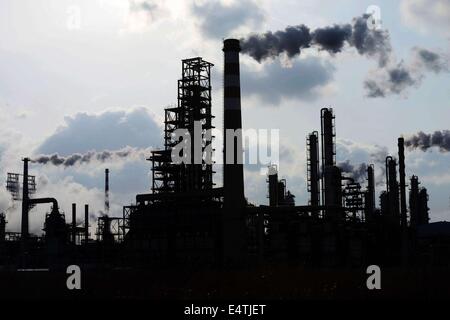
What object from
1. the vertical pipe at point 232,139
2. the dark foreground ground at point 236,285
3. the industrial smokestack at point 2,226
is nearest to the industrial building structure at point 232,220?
the vertical pipe at point 232,139

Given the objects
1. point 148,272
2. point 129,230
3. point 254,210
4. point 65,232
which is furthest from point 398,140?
point 65,232

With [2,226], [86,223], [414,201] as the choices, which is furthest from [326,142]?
[2,226]

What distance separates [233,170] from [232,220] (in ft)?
10.0

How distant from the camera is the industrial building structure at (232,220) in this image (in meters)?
40.2

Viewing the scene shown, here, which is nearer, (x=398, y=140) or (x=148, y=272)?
(x=148, y=272)

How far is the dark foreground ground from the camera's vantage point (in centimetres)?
2262

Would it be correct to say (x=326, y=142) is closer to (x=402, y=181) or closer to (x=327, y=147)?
(x=327, y=147)

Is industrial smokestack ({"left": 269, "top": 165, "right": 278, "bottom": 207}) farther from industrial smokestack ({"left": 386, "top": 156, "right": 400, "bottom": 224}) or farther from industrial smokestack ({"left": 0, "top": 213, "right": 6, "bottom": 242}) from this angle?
industrial smokestack ({"left": 0, "top": 213, "right": 6, "bottom": 242})

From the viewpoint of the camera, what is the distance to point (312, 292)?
23047mm

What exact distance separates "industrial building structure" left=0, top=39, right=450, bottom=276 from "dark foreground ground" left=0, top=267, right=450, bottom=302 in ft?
45.9

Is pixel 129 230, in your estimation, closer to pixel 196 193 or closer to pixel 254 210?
pixel 196 193

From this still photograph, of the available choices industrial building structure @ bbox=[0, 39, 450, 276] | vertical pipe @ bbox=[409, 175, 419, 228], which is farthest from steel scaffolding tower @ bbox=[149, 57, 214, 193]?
vertical pipe @ bbox=[409, 175, 419, 228]

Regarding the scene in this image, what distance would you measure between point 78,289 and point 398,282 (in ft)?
39.6
